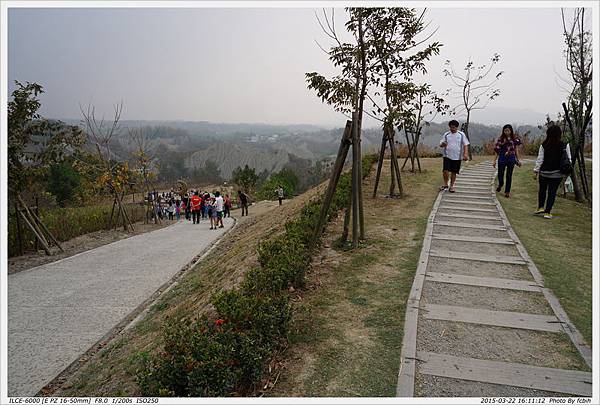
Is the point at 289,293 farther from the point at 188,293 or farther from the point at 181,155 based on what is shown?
the point at 181,155

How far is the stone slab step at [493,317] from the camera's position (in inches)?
142

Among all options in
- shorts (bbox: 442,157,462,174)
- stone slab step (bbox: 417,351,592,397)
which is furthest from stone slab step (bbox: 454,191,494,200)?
stone slab step (bbox: 417,351,592,397)

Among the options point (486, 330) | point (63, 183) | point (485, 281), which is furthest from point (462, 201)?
point (63, 183)

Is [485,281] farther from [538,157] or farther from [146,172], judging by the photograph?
[146,172]

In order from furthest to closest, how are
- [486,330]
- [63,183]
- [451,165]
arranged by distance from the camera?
[63,183] < [451,165] < [486,330]

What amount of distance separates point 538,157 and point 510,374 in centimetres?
543

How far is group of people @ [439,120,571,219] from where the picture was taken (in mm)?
6895

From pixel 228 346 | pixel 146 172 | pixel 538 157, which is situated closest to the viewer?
pixel 228 346

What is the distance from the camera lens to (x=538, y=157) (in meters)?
7.26

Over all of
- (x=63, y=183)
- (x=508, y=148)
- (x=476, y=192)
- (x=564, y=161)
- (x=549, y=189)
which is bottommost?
(x=63, y=183)

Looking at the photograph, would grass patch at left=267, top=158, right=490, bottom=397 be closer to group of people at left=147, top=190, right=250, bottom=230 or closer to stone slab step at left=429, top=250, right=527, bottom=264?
stone slab step at left=429, top=250, right=527, bottom=264

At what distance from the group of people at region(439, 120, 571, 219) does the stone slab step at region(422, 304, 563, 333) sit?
4084 mm

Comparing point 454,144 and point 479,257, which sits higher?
point 454,144

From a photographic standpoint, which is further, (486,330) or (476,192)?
(476,192)
